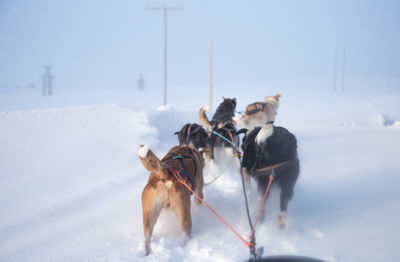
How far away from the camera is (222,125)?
4.82 meters

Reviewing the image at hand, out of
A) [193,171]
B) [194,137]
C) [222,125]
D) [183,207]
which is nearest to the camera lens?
[183,207]

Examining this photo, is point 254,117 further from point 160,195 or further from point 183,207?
point 160,195

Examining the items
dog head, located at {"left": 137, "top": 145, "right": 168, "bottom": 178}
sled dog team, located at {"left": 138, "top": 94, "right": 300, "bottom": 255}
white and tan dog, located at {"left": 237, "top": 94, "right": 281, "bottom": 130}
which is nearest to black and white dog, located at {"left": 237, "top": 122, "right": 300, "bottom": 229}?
sled dog team, located at {"left": 138, "top": 94, "right": 300, "bottom": 255}

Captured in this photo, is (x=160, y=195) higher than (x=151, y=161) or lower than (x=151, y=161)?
lower

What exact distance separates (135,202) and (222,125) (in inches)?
79.5

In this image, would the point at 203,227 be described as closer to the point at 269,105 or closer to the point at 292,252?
the point at 292,252

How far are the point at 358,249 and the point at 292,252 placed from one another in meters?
0.61

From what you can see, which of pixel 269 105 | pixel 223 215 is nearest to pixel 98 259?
pixel 223 215

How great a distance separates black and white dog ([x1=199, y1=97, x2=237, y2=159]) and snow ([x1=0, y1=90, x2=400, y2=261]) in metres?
0.44

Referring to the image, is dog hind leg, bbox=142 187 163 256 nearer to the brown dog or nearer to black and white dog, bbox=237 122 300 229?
the brown dog

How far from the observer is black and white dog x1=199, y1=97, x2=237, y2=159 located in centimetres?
470

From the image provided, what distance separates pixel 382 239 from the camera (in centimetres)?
257

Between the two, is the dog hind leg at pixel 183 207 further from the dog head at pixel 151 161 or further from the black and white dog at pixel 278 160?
the black and white dog at pixel 278 160

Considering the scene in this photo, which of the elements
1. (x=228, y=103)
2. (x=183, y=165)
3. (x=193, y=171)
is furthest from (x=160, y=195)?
(x=228, y=103)
